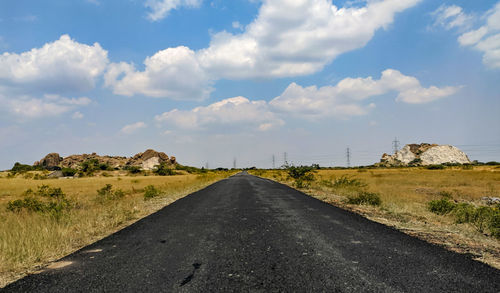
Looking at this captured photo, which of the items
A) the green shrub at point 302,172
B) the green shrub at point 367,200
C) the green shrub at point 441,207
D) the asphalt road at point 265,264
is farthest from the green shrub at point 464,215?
the green shrub at point 302,172

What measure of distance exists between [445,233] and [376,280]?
4757mm

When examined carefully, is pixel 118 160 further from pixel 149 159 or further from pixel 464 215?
pixel 464 215

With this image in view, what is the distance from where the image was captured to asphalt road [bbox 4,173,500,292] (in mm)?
3672

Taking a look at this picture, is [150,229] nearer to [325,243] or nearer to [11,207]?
[325,243]

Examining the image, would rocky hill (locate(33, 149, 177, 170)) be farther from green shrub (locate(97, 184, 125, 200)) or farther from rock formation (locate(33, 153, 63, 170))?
green shrub (locate(97, 184, 125, 200))

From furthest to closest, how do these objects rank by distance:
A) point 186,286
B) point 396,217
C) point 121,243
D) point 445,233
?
point 396,217, point 445,233, point 121,243, point 186,286

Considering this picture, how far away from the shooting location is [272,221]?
8328mm

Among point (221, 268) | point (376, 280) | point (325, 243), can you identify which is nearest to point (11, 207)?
point (221, 268)

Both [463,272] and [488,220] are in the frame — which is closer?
[463,272]

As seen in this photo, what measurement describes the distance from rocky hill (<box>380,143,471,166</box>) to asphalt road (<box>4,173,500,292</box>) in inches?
6432

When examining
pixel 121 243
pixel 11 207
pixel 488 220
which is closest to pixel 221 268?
pixel 121 243

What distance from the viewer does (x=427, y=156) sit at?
519ft

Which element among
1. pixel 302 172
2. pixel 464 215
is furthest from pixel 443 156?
pixel 464 215

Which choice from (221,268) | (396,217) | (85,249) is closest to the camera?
(221,268)
